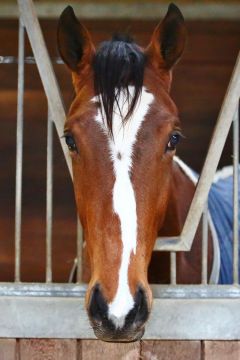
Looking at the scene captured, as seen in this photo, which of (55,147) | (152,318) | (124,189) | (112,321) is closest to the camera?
(112,321)

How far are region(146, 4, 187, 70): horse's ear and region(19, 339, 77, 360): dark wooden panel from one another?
95cm

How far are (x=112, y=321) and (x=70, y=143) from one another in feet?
1.98

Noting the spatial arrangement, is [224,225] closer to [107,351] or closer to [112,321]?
[107,351]

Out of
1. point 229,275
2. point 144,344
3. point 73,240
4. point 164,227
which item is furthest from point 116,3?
point 73,240

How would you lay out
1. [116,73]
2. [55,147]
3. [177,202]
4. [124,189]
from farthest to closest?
[55,147], [177,202], [116,73], [124,189]

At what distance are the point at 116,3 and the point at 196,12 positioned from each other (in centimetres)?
35

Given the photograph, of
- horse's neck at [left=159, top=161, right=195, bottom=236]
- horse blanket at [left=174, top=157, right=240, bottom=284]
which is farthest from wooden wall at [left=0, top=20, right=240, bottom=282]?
horse's neck at [left=159, top=161, right=195, bottom=236]

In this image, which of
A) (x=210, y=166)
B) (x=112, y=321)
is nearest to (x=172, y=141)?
(x=210, y=166)

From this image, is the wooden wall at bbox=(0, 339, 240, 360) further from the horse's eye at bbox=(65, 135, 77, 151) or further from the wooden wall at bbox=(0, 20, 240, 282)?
the wooden wall at bbox=(0, 20, 240, 282)

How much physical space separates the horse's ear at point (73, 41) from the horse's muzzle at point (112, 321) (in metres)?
0.80

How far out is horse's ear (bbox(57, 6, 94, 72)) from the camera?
→ 220 centimetres

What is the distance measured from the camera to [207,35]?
3.88 m

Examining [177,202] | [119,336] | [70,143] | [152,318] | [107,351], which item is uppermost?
[70,143]

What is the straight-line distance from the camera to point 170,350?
2.26 metres
